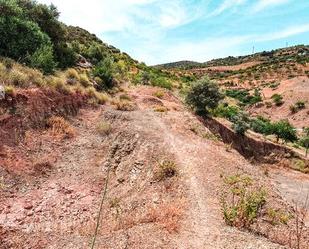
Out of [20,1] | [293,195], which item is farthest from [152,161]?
[20,1]

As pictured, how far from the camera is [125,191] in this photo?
16.2 m

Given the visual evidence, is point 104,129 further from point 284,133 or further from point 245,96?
point 245,96

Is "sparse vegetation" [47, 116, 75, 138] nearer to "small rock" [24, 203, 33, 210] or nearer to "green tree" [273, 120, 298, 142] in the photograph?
"small rock" [24, 203, 33, 210]

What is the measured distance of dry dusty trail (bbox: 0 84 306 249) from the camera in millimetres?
11742

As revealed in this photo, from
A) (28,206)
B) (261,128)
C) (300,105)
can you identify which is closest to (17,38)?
(28,206)

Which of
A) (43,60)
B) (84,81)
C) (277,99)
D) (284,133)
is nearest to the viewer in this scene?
(43,60)

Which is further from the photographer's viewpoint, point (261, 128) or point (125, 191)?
point (261, 128)

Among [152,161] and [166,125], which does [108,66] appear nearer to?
[166,125]

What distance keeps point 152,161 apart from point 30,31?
12438mm

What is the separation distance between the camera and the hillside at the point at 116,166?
12266mm

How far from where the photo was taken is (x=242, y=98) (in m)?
72.9

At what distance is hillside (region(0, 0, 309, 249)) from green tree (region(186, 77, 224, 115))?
7 cm

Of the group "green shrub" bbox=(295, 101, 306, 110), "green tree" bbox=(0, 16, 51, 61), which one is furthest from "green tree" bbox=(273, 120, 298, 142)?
"green shrub" bbox=(295, 101, 306, 110)

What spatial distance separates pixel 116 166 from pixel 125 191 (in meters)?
2.58
